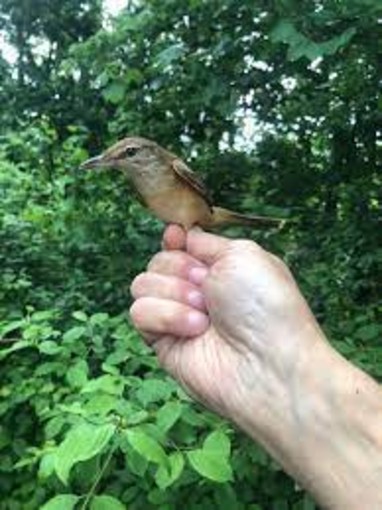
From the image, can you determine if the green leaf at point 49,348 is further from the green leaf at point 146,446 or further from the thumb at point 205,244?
the thumb at point 205,244

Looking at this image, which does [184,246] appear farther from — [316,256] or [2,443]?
[316,256]

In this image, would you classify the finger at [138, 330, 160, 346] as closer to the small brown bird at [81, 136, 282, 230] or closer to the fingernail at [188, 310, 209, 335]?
the fingernail at [188, 310, 209, 335]

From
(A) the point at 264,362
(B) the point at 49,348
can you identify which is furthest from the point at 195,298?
(B) the point at 49,348

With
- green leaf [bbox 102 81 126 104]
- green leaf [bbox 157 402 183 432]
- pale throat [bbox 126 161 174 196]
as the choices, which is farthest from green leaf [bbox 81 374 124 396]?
green leaf [bbox 102 81 126 104]

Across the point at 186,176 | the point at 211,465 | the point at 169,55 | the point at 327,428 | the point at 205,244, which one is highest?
the point at 169,55

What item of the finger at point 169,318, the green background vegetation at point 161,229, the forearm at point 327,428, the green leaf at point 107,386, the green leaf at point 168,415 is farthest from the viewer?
the green background vegetation at point 161,229

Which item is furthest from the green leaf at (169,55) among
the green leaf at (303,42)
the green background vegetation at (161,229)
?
the green leaf at (303,42)

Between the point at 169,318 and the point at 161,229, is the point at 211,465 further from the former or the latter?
the point at 161,229
